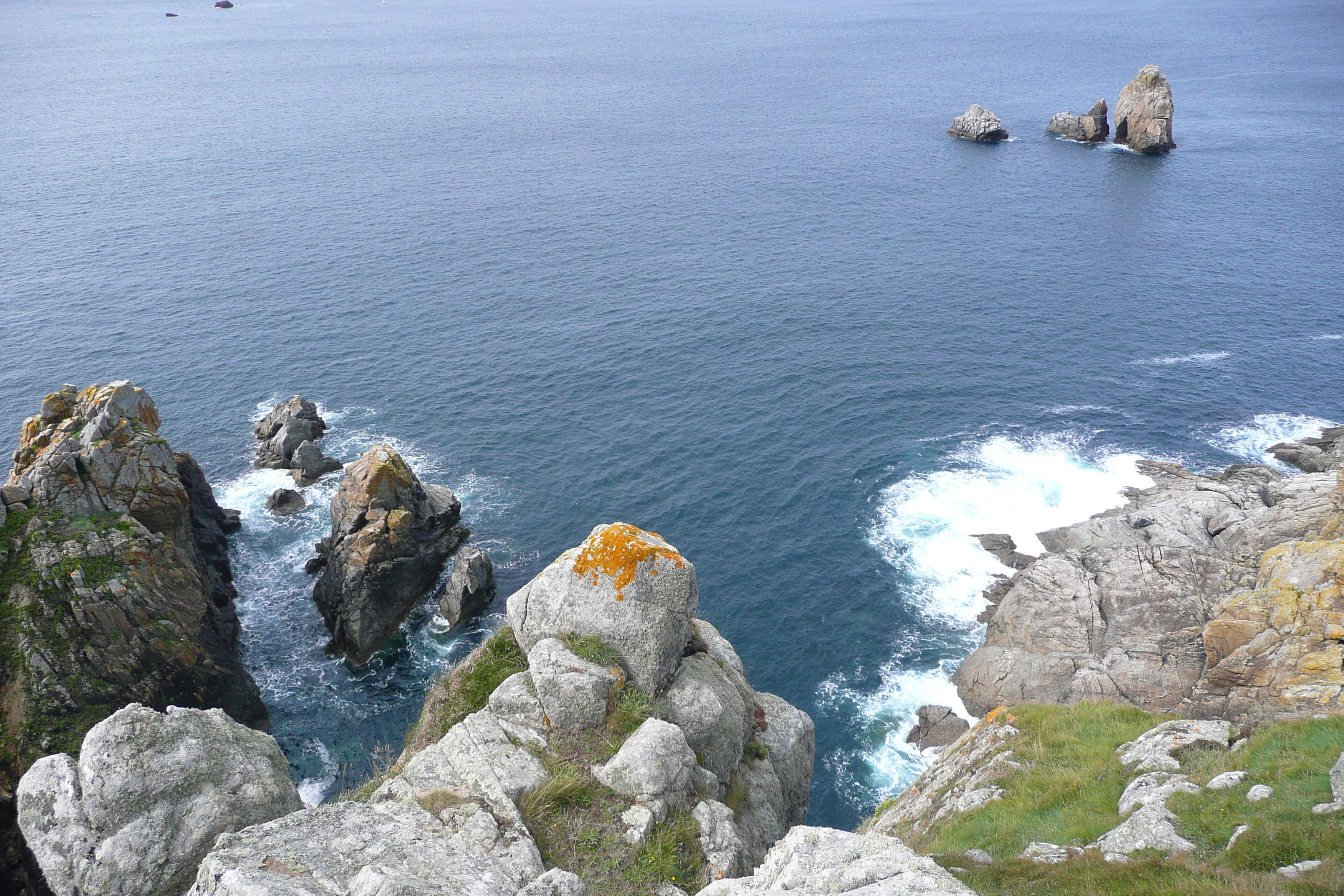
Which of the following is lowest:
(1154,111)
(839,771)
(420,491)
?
(839,771)

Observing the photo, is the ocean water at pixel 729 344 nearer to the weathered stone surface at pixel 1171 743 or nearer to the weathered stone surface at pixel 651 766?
the weathered stone surface at pixel 1171 743

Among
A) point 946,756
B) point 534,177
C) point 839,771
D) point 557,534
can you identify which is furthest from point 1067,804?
point 534,177

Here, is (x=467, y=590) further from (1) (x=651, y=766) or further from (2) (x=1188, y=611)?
(2) (x=1188, y=611)

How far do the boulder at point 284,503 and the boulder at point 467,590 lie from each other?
56.4 feet

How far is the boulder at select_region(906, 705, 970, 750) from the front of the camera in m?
46.2

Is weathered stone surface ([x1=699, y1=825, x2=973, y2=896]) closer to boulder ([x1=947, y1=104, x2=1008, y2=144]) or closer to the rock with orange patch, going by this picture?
the rock with orange patch

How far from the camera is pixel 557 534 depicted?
203ft

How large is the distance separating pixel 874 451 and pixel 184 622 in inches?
2044

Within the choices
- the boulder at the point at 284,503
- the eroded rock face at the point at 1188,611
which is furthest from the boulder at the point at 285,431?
the eroded rock face at the point at 1188,611

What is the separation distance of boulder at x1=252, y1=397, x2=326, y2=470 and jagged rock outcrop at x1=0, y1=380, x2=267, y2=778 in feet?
45.7

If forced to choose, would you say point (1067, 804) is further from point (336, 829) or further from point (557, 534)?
point (557, 534)

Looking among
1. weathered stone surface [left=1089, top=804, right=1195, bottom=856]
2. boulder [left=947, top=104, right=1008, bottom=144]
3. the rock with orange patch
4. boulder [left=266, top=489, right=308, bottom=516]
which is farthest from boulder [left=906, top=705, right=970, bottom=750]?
boulder [left=947, top=104, right=1008, bottom=144]

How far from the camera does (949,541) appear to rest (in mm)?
60594

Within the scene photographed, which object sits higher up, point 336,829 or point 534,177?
point 534,177
